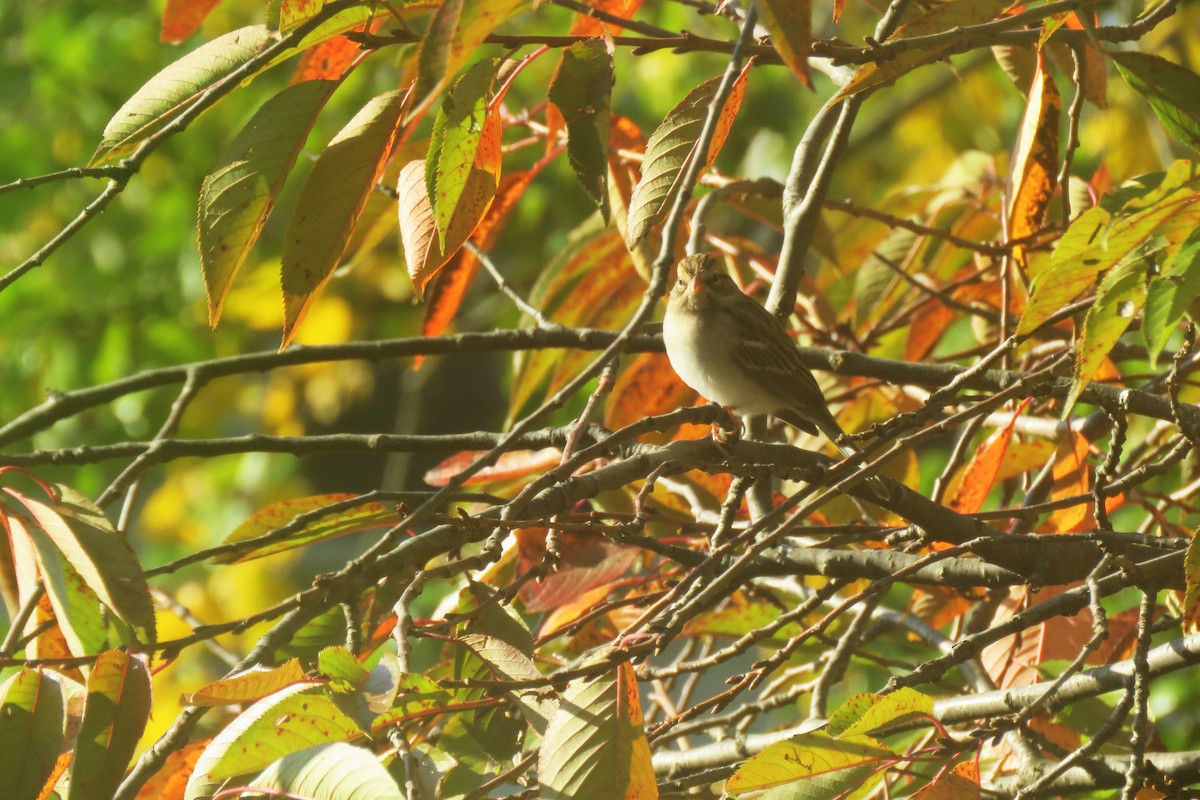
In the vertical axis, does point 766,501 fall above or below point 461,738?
above

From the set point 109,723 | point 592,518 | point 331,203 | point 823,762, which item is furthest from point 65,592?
point 823,762

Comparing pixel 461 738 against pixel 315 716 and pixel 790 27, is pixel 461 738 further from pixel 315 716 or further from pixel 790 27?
pixel 790 27

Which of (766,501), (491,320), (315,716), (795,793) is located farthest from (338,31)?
(491,320)

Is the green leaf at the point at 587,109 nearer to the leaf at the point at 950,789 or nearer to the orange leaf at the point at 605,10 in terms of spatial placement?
the orange leaf at the point at 605,10

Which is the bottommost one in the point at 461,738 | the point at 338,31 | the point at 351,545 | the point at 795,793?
the point at 795,793

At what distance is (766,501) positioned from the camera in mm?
2287

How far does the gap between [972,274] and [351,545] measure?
7.26 metres

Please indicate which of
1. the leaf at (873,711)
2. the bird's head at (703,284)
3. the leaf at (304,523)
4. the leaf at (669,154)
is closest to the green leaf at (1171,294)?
the leaf at (873,711)

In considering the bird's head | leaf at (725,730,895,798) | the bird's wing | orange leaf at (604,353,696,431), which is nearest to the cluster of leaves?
leaf at (725,730,895,798)

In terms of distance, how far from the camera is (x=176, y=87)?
149 centimetres

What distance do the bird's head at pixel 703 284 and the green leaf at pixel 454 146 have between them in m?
1.82

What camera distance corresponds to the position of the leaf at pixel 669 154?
1.59 m

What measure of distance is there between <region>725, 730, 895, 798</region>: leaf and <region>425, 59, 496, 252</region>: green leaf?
2.32 feet

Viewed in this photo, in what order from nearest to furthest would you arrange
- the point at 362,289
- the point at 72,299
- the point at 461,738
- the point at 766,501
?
the point at 461,738 → the point at 766,501 → the point at 72,299 → the point at 362,289
